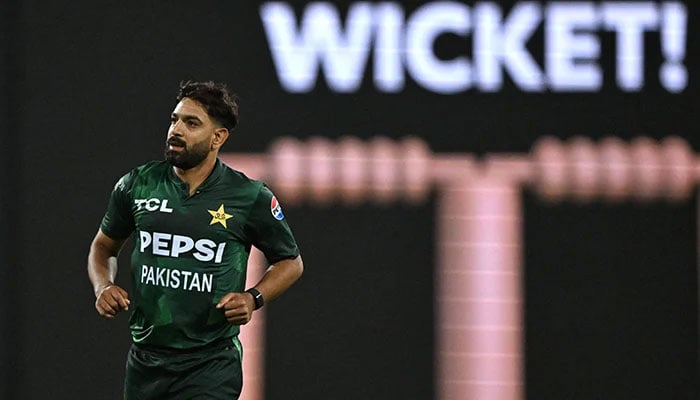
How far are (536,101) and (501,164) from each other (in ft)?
0.92

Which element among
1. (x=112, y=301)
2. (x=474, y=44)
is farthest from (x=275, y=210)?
(x=474, y=44)

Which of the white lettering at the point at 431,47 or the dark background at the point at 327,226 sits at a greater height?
the white lettering at the point at 431,47

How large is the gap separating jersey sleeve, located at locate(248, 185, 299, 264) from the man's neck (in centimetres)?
16


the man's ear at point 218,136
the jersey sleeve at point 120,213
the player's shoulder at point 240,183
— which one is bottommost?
the jersey sleeve at point 120,213

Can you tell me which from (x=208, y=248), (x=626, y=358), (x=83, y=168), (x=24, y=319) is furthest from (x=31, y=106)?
(x=626, y=358)

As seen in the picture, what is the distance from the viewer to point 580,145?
5.22m

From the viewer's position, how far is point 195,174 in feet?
12.2

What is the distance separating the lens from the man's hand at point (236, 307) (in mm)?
3496

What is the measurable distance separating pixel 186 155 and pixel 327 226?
1.60 metres

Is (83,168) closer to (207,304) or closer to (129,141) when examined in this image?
(129,141)

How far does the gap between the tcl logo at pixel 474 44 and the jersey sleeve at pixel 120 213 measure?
4.89ft

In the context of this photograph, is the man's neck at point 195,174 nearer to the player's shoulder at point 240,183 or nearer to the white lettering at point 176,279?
the player's shoulder at point 240,183

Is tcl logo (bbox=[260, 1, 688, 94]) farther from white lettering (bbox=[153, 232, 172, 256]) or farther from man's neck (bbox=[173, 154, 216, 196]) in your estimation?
white lettering (bbox=[153, 232, 172, 256])

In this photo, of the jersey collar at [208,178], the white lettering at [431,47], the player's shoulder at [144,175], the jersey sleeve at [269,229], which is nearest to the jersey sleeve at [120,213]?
the player's shoulder at [144,175]
